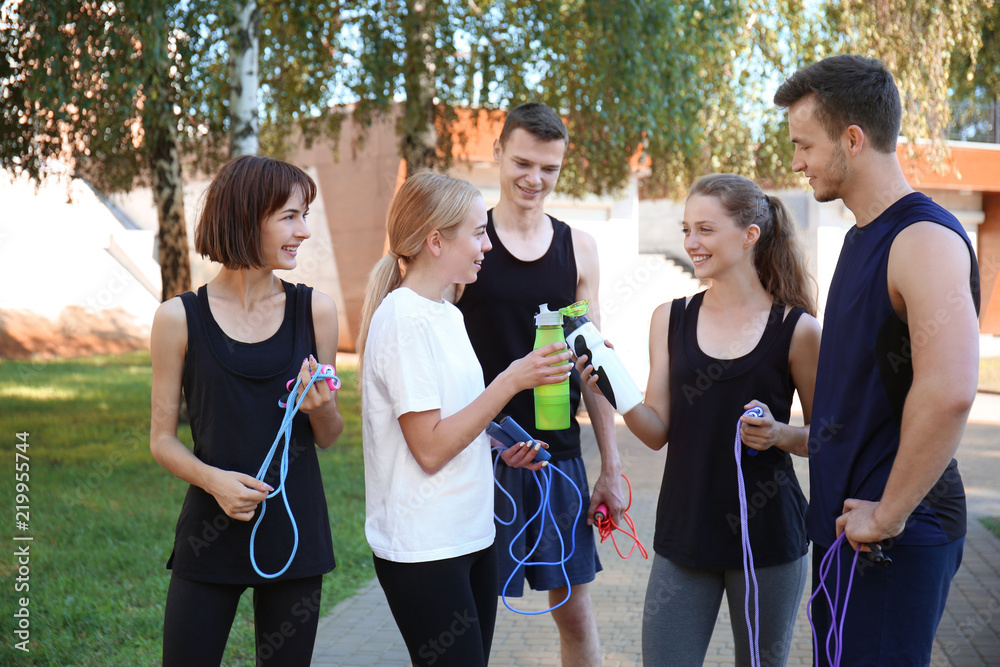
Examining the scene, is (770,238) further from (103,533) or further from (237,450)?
(103,533)

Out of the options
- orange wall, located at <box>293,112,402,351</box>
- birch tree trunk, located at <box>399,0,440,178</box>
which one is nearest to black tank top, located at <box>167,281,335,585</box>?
birch tree trunk, located at <box>399,0,440,178</box>

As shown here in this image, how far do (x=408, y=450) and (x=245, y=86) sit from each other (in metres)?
6.12

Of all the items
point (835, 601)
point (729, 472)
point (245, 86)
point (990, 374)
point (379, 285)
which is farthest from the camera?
point (990, 374)

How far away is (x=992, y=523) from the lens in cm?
652

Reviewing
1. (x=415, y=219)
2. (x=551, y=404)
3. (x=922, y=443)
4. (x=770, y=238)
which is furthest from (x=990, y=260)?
(x=415, y=219)

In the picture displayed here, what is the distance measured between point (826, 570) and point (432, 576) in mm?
954

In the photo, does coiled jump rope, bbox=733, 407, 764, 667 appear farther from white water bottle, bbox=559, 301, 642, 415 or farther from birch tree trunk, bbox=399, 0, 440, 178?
birch tree trunk, bbox=399, 0, 440, 178

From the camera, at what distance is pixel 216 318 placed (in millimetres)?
2303

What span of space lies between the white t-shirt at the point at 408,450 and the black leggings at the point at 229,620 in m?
0.30

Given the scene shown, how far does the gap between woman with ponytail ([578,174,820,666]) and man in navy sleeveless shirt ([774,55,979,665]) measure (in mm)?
364

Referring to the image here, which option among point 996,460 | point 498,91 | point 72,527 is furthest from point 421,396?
point 996,460

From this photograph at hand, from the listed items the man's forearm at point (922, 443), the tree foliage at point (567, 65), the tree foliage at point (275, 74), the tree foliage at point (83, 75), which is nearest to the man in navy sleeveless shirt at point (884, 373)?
the man's forearm at point (922, 443)

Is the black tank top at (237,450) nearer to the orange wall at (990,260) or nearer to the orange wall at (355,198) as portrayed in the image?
the orange wall at (355,198)

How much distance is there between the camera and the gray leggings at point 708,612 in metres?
2.47
